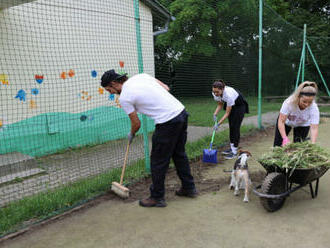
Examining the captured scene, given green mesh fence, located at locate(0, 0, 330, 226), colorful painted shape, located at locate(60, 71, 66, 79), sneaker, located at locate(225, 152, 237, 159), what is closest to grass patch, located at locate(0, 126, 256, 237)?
green mesh fence, located at locate(0, 0, 330, 226)

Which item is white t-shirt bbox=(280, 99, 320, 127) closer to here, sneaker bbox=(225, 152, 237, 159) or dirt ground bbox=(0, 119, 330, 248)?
dirt ground bbox=(0, 119, 330, 248)

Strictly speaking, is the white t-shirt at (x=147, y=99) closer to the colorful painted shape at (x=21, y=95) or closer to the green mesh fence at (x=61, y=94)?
the green mesh fence at (x=61, y=94)

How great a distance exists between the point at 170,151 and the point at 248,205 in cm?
107

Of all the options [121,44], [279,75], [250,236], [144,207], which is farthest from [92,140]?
[279,75]

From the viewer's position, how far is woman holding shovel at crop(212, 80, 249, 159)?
4.71 meters

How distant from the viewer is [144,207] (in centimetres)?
318

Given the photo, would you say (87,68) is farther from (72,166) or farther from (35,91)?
(72,166)

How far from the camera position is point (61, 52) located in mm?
5660

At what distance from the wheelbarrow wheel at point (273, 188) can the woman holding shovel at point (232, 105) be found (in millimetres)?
2059

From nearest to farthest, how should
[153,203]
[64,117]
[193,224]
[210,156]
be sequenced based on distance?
1. [193,224]
2. [153,203]
3. [210,156]
4. [64,117]

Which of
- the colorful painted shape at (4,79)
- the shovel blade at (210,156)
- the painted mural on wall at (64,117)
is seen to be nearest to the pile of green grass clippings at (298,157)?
the shovel blade at (210,156)

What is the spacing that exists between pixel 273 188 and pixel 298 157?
41 centimetres

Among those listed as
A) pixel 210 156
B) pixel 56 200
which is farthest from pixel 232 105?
pixel 56 200

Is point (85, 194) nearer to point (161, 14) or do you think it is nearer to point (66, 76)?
point (66, 76)
